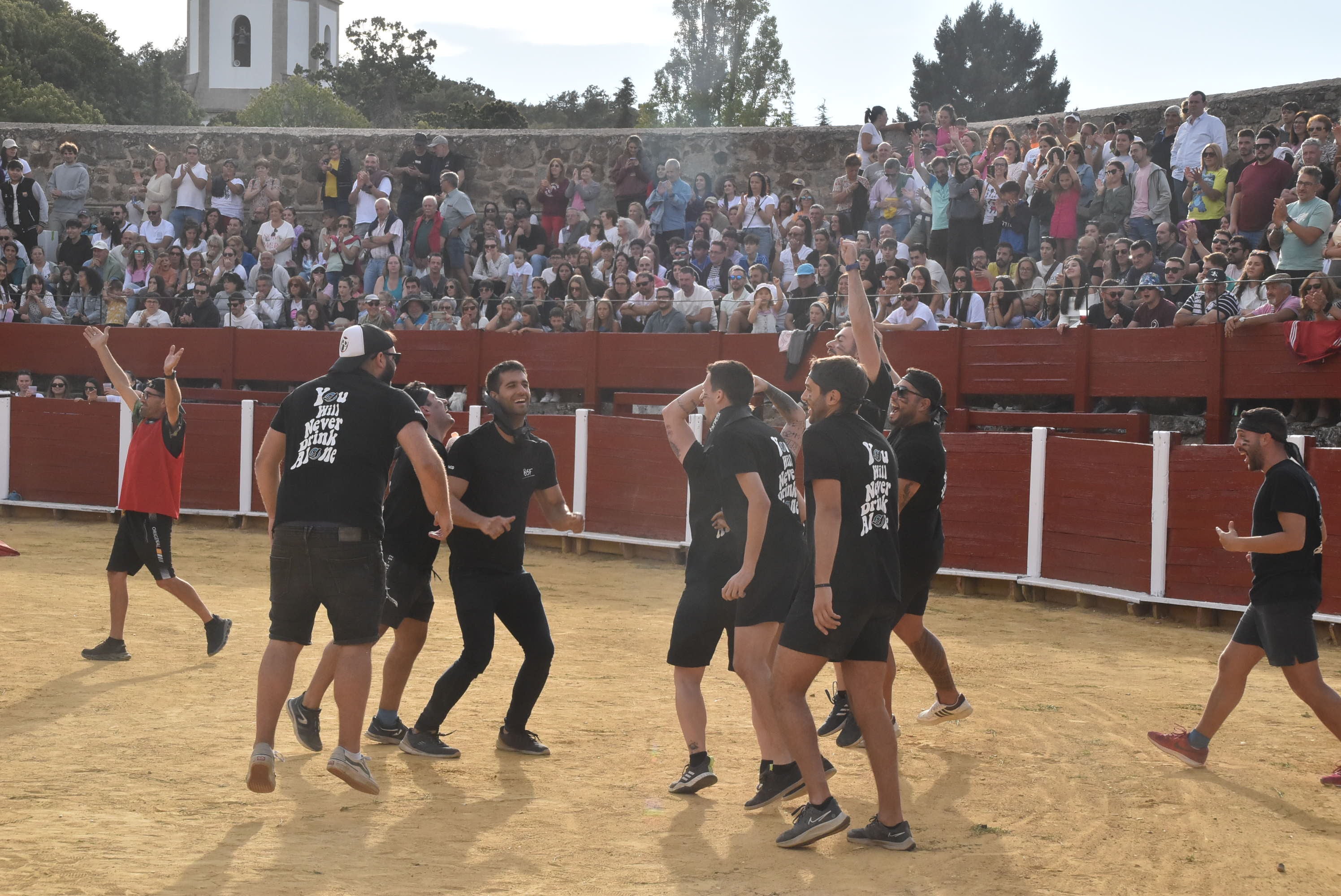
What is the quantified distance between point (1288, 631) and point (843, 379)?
2.40 metres

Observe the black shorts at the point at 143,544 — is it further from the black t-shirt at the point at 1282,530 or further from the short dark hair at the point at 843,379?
the black t-shirt at the point at 1282,530

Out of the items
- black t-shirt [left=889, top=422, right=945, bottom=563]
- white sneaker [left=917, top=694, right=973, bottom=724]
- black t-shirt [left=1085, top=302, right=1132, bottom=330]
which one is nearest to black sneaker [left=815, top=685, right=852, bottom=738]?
white sneaker [left=917, top=694, right=973, bottom=724]

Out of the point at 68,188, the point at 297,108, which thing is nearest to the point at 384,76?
the point at 297,108

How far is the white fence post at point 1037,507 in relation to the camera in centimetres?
1182

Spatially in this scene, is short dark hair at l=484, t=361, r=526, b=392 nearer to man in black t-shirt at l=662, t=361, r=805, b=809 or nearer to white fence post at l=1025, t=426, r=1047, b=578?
man in black t-shirt at l=662, t=361, r=805, b=809

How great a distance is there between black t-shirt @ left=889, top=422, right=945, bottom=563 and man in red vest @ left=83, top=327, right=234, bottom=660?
14.7 ft

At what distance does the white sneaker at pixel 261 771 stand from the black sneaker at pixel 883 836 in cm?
209

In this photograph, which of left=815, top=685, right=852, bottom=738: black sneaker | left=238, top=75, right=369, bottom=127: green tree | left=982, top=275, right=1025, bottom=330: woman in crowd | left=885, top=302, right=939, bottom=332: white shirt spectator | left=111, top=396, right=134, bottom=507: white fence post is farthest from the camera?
left=238, top=75, right=369, bottom=127: green tree

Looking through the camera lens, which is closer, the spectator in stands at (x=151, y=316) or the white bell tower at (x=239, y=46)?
the spectator in stands at (x=151, y=316)

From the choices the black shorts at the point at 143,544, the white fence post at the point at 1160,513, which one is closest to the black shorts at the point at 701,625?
the black shorts at the point at 143,544

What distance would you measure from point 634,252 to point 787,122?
4214 cm

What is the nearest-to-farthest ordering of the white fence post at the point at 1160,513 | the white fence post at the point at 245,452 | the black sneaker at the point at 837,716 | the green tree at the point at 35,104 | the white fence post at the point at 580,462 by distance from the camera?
the black sneaker at the point at 837,716 → the white fence post at the point at 1160,513 → the white fence post at the point at 580,462 → the white fence post at the point at 245,452 → the green tree at the point at 35,104

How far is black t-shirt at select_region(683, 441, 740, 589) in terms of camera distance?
18.7ft

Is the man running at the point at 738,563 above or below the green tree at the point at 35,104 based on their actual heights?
below
